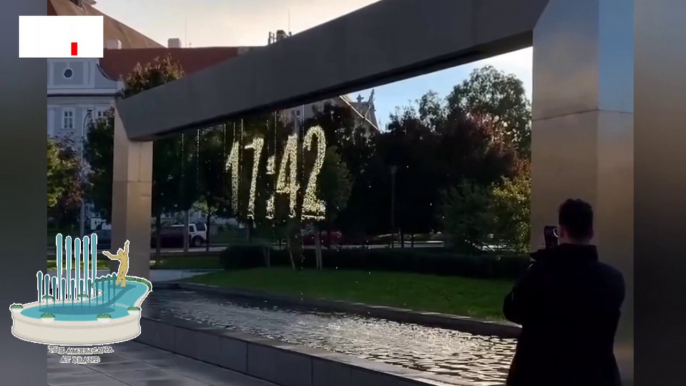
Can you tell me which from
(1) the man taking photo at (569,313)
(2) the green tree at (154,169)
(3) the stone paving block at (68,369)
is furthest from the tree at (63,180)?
(1) the man taking photo at (569,313)

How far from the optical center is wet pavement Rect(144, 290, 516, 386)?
8042 mm

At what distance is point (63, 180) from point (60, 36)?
662 cm

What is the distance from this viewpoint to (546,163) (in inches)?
232

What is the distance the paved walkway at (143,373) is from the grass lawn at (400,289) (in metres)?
1.73

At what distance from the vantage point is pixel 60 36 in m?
6.66

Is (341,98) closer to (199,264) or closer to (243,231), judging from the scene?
(243,231)

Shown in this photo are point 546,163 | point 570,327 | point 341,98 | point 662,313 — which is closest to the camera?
point 570,327

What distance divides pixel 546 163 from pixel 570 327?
2452 millimetres

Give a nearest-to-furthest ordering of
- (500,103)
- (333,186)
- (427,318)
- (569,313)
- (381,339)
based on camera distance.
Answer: (569,313) < (500,103) < (427,318) < (381,339) < (333,186)

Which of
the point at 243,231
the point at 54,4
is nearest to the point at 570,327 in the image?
the point at 54,4

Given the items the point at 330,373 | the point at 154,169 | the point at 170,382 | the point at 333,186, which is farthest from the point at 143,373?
the point at 154,169

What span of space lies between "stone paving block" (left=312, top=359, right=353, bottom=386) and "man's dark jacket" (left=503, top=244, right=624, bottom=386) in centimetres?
393

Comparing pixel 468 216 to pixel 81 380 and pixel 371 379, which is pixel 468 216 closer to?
pixel 371 379

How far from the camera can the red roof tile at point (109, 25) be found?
762 centimetres
